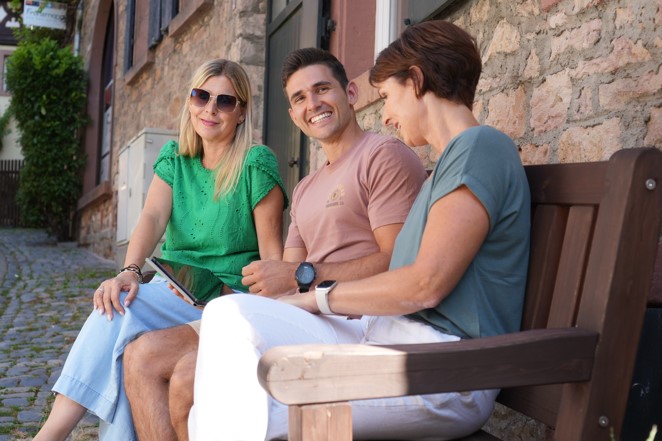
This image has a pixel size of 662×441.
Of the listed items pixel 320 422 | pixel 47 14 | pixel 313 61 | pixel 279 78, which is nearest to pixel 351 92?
pixel 313 61

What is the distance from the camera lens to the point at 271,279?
114 inches

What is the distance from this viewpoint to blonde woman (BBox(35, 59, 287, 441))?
3.08 metres

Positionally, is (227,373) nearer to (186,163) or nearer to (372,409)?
(372,409)

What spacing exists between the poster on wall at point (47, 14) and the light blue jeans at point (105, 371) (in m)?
16.6

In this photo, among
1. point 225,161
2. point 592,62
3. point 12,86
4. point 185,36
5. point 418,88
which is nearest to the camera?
point 418,88

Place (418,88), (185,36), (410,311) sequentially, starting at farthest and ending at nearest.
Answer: (185,36), (418,88), (410,311)

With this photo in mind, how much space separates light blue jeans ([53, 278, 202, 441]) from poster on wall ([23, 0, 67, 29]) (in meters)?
16.6

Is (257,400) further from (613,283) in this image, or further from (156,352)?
(156,352)

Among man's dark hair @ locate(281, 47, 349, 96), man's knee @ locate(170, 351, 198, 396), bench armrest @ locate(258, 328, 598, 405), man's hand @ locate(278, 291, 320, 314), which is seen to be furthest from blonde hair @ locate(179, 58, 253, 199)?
bench armrest @ locate(258, 328, 598, 405)

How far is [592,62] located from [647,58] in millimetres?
301

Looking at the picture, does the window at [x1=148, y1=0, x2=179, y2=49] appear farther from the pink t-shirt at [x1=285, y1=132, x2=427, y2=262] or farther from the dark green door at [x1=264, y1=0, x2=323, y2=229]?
the pink t-shirt at [x1=285, y1=132, x2=427, y2=262]

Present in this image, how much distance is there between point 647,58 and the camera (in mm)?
2625

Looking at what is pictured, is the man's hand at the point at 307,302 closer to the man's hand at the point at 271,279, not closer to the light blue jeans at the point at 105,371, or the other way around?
the man's hand at the point at 271,279

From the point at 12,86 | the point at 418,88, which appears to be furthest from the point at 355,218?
the point at 12,86
